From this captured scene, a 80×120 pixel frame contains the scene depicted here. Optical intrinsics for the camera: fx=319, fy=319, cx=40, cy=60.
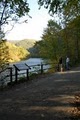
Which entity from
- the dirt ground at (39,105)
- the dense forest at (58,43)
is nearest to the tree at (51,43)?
the dense forest at (58,43)

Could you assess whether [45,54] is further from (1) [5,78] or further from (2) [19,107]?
(2) [19,107]

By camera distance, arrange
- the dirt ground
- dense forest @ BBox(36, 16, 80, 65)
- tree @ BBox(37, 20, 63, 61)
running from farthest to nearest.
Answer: tree @ BBox(37, 20, 63, 61), dense forest @ BBox(36, 16, 80, 65), the dirt ground

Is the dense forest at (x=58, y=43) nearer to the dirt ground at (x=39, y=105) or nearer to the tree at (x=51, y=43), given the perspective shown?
the tree at (x=51, y=43)

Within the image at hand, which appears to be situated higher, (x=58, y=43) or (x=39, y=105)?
(x=58, y=43)

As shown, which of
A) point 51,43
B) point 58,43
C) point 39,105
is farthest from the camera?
point 51,43

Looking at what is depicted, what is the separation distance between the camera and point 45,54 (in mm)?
60656

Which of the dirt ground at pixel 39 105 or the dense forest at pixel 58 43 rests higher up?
the dense forest at pixel 58 43

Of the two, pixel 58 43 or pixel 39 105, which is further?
pixel 58 43

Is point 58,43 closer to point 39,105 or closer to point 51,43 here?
point 51,43

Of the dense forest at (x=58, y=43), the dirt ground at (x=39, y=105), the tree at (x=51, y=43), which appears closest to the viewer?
the dirt ground at (x=39, y=105)

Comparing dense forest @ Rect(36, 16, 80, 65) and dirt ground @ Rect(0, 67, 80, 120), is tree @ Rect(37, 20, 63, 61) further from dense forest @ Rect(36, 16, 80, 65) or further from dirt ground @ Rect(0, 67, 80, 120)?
dirt ground @ Rect(0, 67, 80, 120)

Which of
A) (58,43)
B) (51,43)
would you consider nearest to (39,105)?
(58,43)

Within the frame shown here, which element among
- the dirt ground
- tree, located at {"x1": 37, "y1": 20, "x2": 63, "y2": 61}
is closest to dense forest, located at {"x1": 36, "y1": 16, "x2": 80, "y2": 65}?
tree, located at {"x1": 37, "y1": 20, "x2": 63, "y2": 61}

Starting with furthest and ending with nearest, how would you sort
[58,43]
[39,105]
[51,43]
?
1. [51,43]
2. [58,43]
3. [39,105]
